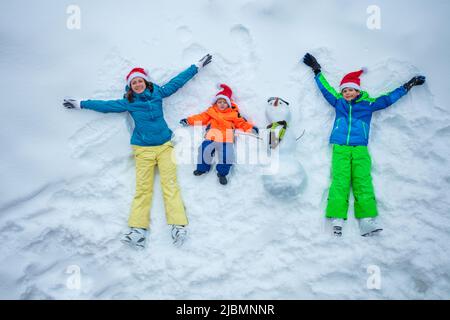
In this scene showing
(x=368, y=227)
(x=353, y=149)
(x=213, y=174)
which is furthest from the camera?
(x=213, y=174)

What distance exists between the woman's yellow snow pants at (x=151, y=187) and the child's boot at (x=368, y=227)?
1829mm

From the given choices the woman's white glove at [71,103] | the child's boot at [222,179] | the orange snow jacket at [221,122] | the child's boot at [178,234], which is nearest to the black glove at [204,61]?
the orange snow jacket at [221,122]

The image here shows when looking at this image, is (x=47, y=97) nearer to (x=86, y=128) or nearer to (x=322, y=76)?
(x=86, y=128)

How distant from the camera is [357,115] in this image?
141 inches

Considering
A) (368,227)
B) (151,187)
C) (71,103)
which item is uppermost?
(71,103)

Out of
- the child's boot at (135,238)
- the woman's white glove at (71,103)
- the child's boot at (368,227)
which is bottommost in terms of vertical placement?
the child's boot at (135,238)

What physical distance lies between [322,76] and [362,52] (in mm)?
564

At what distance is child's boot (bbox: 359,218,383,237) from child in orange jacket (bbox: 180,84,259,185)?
1449 mm

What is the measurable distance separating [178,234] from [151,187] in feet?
1.89

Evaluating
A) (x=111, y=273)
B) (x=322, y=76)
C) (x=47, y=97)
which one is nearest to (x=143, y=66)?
(x=47, y=97)

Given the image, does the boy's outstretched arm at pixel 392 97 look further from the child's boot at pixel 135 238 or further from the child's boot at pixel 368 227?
the child's boot at pixel 135 238

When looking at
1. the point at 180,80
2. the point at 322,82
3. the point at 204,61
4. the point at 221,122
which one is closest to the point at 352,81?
the point at 322,82

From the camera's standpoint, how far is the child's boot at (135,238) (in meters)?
3.44

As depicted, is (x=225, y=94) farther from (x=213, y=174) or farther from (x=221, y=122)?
(x=213, y=174)
